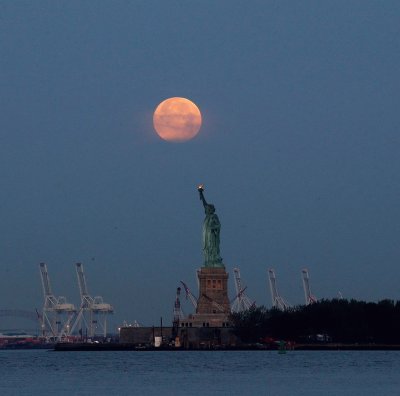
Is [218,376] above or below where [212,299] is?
below

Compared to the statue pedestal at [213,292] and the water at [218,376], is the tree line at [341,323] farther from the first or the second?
the water at [218,376]

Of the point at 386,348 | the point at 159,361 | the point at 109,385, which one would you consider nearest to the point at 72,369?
the point at 159,361

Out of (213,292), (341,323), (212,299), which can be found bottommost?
(341,323)

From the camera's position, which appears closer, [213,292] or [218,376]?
[218,376]

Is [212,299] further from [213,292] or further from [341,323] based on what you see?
[341,323]

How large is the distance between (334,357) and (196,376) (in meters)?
47.8

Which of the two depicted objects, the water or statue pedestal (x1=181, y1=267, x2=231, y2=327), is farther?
statue pedestal (x1=181, y1=267, x2=231, y2=327)

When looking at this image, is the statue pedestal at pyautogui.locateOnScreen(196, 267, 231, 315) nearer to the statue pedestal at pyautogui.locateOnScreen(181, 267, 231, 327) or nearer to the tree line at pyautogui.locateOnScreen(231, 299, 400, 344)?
the statue pedestal at pyautogui.locateOnScreen(181, 267, 231, 327)

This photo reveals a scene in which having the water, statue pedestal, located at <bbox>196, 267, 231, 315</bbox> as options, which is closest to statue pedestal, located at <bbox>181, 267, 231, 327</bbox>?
statue pedestal, located at <bbox>196, 267, 231, 315</bbox>

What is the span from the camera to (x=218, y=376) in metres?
123

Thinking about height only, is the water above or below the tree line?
below

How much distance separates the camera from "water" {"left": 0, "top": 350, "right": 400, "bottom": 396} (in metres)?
105

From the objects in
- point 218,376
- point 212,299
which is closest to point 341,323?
point 212,299

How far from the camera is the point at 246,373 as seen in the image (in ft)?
420
